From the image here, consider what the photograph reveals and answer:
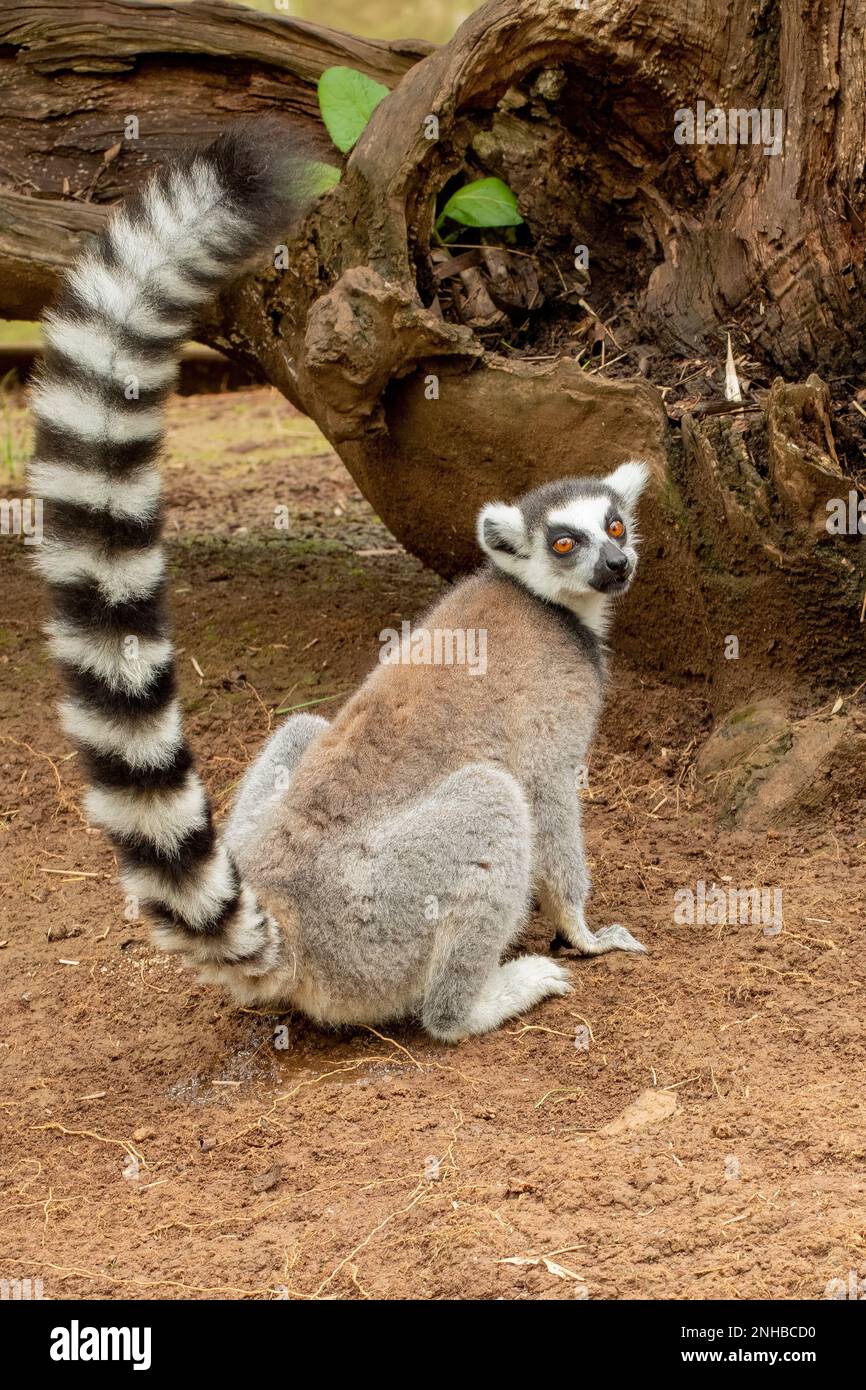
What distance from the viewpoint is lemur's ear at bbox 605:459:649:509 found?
577cm

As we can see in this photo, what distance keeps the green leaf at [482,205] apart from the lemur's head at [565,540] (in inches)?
67.4

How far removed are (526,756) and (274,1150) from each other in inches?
68.5

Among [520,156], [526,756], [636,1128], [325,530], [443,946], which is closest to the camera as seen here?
[636,1128]

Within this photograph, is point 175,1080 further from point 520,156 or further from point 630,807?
point 520,156

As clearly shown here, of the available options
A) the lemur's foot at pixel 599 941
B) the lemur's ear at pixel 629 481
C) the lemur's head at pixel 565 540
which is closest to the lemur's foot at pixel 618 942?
the lemur's foot at pixel 599 941

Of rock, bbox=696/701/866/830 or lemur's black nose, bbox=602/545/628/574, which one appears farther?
rock, bbox=696/701/866/830

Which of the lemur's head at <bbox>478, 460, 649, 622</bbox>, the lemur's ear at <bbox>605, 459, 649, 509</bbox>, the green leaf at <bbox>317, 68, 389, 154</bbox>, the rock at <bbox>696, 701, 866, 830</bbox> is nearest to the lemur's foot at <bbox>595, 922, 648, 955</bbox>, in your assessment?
the rock at <bbox>696, 701, 866, 830</bbox>

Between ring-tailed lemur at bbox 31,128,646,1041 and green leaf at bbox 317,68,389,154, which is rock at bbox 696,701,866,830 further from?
green leaf at bbox 317,68,389,154

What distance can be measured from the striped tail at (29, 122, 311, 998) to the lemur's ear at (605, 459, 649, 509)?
2.56m

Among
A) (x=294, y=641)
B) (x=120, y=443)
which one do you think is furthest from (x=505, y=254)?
(x=120, y=443)

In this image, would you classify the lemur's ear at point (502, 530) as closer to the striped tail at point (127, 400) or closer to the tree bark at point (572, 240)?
the tree bark at point (572, 240)

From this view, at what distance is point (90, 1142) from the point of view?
4.38m

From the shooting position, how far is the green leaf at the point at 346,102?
676 centimetres

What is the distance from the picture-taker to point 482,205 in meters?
6.56
